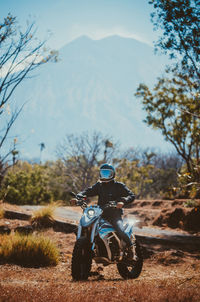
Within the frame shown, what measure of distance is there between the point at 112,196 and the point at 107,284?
1583 millimetres

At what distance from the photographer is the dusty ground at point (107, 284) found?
3818 mm

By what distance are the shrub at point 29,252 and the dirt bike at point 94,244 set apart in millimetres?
1797

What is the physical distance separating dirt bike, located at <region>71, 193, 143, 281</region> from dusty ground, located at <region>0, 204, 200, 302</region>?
0.29 meters

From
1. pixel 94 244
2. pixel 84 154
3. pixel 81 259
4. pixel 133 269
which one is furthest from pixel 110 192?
pixel 84 154

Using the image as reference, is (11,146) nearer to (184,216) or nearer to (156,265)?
(156,265)

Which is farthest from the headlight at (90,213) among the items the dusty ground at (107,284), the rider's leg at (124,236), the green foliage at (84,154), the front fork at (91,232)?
the green foliage at (84,154)

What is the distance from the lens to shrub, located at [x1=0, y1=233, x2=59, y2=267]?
21.9ft

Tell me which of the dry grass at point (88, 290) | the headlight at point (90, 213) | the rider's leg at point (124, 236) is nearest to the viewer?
the dry grass at point (88, 290)

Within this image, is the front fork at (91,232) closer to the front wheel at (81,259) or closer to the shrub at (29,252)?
the front wheel at (81,259)

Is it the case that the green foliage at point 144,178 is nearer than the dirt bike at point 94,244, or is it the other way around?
the dirt bike at point 94,244

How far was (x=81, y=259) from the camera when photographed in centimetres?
516

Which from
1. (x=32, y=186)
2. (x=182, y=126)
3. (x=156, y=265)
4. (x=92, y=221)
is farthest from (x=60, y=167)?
(x=92, y=221)

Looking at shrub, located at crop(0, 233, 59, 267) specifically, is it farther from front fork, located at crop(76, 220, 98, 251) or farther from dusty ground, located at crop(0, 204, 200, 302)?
front fork, located at crop(76, 220, 98, 251)

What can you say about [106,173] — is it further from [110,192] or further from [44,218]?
[44,218]
